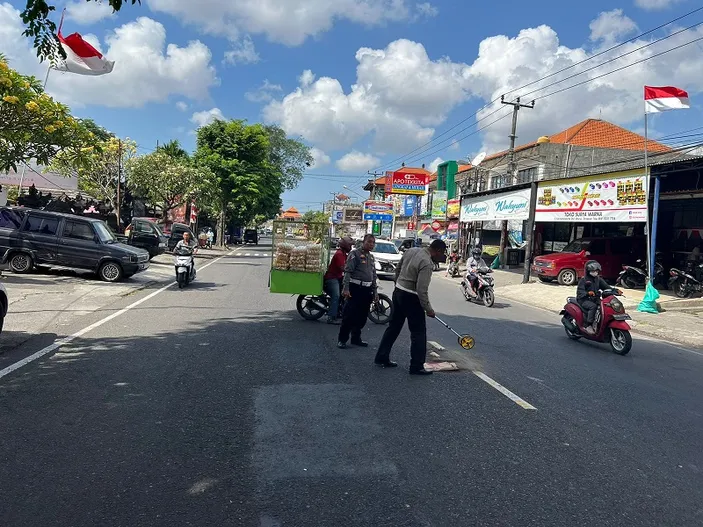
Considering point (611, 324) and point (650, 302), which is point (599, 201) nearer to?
point (650, 302)

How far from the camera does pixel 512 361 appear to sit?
8117 millimetres

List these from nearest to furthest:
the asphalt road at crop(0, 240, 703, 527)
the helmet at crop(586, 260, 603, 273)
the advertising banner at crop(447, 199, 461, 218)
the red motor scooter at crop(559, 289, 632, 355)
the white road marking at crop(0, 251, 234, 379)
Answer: the asphalt road at crop(0, 240, 703, 527)
the white road marking at crop(0, 251, 234, 379)
the red motor scooter at crop(559, 289, 632, 355)
the helmet at crop(586, 260, 603, 273)
the advertising banner at crop(447, 199, 461, 218)

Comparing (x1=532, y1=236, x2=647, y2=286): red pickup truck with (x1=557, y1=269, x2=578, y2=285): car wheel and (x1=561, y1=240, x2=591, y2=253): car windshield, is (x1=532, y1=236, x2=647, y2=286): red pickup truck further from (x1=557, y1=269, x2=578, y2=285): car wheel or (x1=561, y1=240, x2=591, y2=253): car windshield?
(x1=561, y1=240, x2=591, y2=253): car windshield

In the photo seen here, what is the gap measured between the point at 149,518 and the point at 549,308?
15.4m

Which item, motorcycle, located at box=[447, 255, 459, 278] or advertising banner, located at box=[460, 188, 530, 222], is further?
motorcycle, located at box=[447, 255, 459, 278]

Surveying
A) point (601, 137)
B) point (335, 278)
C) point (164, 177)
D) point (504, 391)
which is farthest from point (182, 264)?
point (601, 137)

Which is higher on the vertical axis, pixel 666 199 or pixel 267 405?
pixel 666 199

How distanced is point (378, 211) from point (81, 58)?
143ft

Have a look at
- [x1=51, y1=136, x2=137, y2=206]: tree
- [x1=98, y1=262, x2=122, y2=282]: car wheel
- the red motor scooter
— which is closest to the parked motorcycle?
the red motor scooter

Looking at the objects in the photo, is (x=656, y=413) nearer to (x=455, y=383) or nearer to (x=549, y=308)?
(x=455, y=383)

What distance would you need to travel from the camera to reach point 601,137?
41.7m

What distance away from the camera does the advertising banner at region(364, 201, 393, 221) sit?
5575 centimetres

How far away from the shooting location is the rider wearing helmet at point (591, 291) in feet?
32.6

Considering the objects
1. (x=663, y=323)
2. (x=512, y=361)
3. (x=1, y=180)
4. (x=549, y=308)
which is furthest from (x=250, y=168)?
(x=512, y=361)
